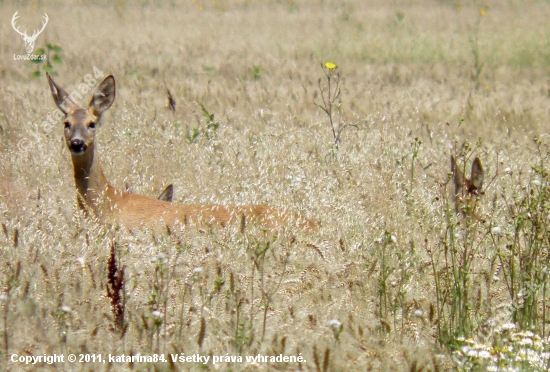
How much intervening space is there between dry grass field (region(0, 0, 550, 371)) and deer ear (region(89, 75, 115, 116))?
66cm

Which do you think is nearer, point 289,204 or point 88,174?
point 289,204

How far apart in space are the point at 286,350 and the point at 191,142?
16.3ft

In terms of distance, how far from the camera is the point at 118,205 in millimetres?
6336

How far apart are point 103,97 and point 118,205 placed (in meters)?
1.24

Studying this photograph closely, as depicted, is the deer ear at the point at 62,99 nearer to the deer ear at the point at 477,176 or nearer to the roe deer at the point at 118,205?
the roe deer at the point at 118,205

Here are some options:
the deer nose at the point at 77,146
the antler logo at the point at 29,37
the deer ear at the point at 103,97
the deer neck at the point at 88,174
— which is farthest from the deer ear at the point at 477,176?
the antler logo at the point at 29,37

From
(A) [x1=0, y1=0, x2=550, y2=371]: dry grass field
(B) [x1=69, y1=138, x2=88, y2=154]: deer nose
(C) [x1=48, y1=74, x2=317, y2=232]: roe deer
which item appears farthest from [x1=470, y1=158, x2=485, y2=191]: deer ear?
(B) [x1=69, y1=138, x2=88, y2=154]: deer nose

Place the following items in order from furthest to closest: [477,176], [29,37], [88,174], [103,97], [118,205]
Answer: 1. [29,37]
2. [103,97]
3. [88,174]
4. [118,205]
5. [477,176]

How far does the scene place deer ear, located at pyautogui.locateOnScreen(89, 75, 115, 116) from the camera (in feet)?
23.1

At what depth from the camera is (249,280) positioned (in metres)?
4.54

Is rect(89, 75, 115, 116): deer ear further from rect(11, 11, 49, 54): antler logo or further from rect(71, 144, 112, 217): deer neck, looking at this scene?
rect(11, 11, 49, 54): antler logo

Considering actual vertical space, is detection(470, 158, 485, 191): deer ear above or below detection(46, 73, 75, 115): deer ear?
below

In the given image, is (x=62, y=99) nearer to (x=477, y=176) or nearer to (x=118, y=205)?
(x=118, y=205)

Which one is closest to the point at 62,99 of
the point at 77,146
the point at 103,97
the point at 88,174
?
the point at 103,97
